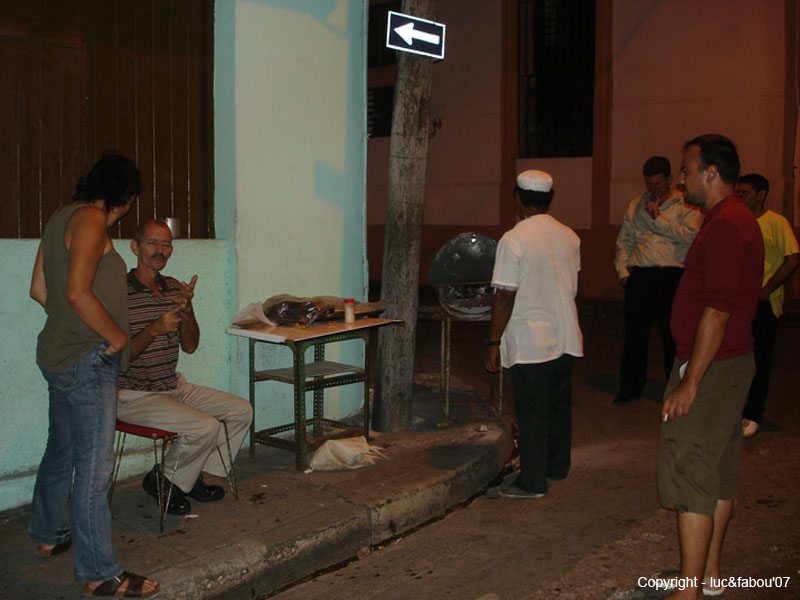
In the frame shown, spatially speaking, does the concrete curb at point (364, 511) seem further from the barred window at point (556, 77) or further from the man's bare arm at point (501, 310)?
the barred window at point (556, 77)

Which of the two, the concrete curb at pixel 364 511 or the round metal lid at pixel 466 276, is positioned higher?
the round metal lid at pixel 466 276

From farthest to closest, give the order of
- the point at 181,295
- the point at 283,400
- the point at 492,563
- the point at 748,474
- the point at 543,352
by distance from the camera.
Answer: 1. the point at 283,400
2. the point at 748,474
3. the point at 543,352
4. the point at 181,295
5. the point at 492,563

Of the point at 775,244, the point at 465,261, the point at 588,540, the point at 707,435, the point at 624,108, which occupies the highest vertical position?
the point at 624,108

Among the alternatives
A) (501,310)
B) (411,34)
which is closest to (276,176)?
(411,34)

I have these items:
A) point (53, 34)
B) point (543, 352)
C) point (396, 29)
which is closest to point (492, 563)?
point (543, 352)

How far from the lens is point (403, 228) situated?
19.6 feet

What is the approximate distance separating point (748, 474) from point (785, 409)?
2037mm

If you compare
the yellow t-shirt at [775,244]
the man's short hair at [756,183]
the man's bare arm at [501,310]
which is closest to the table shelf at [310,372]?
the man's bare arm at [501,310]

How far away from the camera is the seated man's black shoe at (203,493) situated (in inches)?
182

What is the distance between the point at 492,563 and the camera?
4086 millimetres

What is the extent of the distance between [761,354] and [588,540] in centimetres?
278

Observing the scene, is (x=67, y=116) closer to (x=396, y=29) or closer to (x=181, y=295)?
(x=181, y=295)

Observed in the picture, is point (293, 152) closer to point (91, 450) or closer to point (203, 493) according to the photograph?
point (203, 493)

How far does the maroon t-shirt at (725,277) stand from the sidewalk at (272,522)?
1980 millimetres
